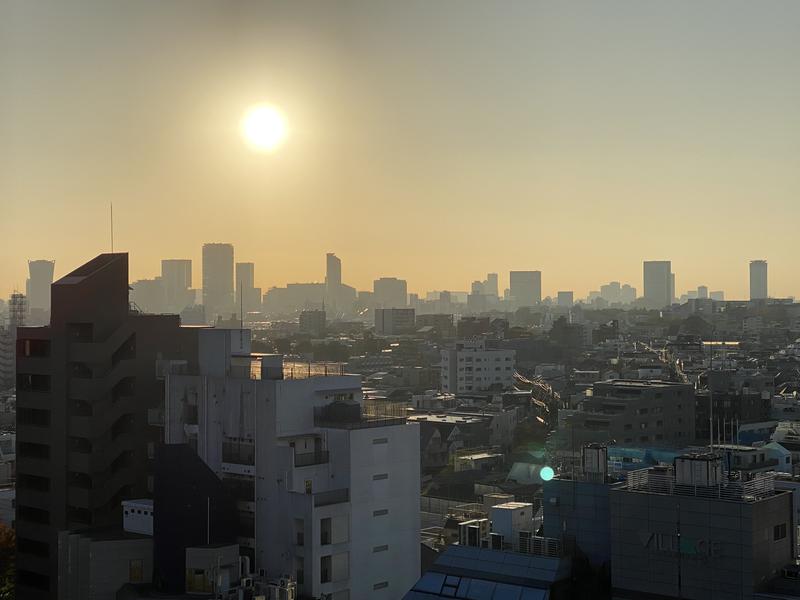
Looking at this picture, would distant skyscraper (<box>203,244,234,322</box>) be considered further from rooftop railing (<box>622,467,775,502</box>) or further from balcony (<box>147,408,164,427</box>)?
rooftop railing (<box>622,467,775,502</box>)

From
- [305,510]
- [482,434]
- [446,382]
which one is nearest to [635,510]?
[305,510]

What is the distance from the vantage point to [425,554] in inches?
540

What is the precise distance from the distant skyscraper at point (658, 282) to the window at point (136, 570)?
427ft

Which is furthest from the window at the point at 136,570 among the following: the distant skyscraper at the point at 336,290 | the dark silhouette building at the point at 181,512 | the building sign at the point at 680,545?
Answer: the distant skyscraper at the point at 336,290

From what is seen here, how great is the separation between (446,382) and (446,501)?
22.8 m

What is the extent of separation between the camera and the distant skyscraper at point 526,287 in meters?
142

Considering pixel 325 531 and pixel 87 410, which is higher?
pixel 87 410

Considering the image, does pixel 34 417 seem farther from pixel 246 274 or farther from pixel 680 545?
pixel 246 274

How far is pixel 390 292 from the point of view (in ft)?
447

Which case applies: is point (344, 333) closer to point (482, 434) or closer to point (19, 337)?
point (482, 434)

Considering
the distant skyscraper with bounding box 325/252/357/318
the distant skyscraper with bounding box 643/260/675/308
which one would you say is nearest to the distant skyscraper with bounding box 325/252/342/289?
the distant skyscraper with bounding box 325/252/357/318

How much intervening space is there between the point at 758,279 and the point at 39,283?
267 feet

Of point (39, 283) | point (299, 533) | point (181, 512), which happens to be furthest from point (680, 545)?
point (39, 283)

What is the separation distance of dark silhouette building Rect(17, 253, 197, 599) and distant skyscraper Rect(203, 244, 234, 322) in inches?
3491
